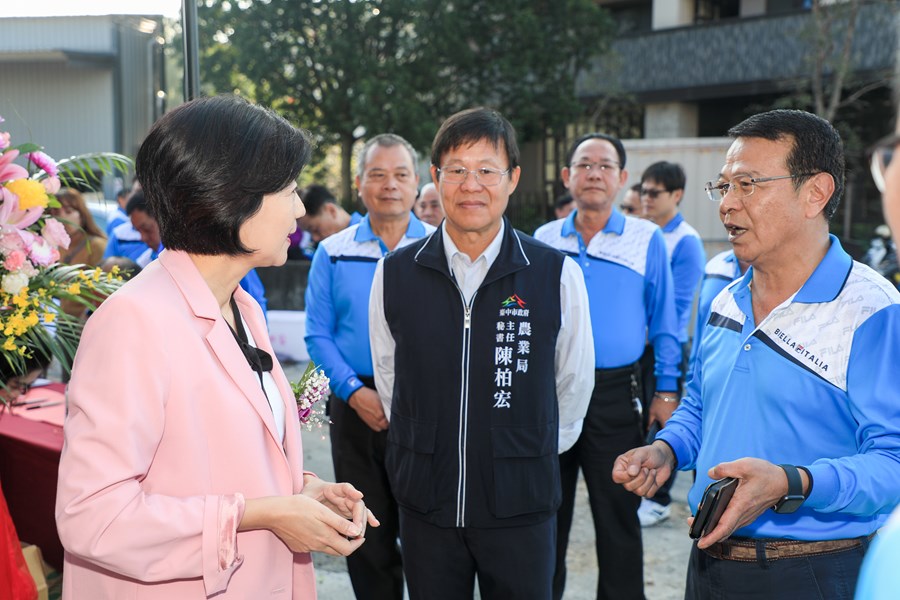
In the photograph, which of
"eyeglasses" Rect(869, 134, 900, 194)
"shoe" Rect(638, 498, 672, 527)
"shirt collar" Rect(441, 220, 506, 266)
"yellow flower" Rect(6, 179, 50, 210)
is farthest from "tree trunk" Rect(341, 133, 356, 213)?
"eyeglasses" Rect(869, 134, 900, 194)

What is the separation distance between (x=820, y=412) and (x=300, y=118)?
57.7ft

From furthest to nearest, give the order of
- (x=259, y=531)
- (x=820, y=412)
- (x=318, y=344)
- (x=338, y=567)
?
1. (x=338, y=567)
2. (x=318, y=344)
3. (x=820, y=412)
4. (x=259, y=531)

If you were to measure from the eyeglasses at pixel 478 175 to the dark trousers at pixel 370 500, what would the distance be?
3.70ft

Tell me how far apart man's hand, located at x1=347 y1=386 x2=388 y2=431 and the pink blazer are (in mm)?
1435

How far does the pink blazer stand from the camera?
1.40 metres

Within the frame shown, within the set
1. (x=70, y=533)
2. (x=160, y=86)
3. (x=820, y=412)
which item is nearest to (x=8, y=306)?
(x=70, y=533)

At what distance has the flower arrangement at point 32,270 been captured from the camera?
86.7 inches

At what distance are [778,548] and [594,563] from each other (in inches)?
93.6

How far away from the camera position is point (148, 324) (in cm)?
148

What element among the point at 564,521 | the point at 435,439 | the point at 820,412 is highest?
the point at 820,412

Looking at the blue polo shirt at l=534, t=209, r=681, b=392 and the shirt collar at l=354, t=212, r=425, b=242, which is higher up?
the shirt collar at l=354, t=212, r=425, b=242

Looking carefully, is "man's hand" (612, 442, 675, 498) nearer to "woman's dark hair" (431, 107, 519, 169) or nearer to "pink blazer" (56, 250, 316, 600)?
"pink blazer" (56, 250, 316, 600)

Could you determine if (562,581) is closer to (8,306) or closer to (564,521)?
(564,521)

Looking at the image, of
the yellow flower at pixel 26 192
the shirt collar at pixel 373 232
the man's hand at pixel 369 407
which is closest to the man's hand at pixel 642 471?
the man's hand at pixel 369 407
